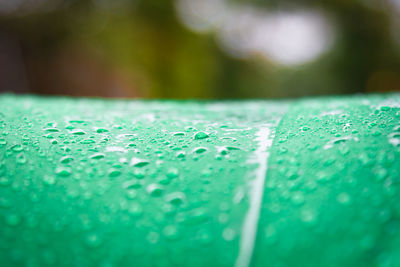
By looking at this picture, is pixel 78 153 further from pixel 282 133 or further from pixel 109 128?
pixel 282 133

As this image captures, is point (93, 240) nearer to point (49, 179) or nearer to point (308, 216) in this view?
point (49, 179)

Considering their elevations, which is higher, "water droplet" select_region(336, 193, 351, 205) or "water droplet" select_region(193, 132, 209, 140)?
"water droplet" select_region(193, 132, 209, 140)

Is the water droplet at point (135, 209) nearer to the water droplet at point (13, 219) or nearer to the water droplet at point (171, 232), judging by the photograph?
the water droplet at point (171, 232)

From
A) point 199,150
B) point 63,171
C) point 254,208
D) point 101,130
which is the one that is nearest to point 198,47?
point 101,130

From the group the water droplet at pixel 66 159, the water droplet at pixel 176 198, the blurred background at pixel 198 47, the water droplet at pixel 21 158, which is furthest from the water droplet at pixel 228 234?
the blurred background at pixel 198 47

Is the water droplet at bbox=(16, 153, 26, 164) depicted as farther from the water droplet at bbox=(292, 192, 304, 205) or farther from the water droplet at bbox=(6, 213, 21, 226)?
the water droplet at bbox=(292, 192, 304, 205)

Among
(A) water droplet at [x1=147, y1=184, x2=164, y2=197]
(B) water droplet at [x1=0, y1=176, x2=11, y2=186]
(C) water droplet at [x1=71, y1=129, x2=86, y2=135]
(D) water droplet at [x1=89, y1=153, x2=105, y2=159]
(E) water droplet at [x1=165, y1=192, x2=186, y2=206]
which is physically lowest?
(E) water droplet at [x1=165, y1=192, x2=186, y2=206]

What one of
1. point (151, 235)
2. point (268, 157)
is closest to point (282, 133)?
point (268, 157)

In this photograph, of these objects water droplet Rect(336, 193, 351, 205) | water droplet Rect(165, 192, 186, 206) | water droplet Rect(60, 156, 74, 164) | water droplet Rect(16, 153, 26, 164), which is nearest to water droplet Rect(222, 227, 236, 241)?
water droplet Rect(165, 192, 186, 206)
